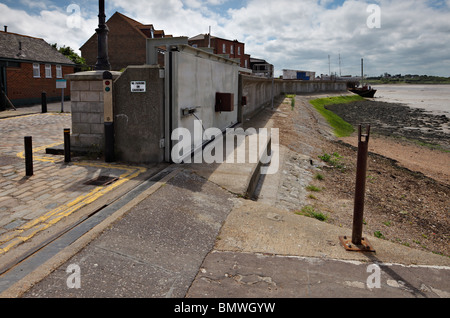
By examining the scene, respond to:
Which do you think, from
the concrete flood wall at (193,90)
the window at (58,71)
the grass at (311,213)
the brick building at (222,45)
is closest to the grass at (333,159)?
the concrete flood wall at (193,90)

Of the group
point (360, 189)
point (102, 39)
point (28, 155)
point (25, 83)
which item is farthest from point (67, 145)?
point (25, 83)

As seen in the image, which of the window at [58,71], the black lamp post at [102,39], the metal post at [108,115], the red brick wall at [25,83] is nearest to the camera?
the metal post at [108,115]

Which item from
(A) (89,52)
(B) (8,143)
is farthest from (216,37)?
(B) (8,143)

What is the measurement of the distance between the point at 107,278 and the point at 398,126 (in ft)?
108

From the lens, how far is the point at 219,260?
4.20m

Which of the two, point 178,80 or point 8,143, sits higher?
point 178,80

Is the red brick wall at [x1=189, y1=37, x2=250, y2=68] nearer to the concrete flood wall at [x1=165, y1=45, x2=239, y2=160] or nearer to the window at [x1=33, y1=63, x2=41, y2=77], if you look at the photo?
the window at [x1=33, y1=63, x2=41, y2=77]

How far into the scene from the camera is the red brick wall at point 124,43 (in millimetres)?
43625

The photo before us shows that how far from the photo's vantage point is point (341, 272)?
4.07 metres

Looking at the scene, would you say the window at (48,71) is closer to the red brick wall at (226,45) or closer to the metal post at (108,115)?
the metal post at (108,115)

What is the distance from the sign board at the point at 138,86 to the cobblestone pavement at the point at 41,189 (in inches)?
67.0

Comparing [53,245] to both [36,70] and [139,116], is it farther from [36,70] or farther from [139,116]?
[36,70]

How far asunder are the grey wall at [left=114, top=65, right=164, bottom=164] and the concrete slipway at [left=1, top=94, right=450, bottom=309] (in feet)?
7.53
